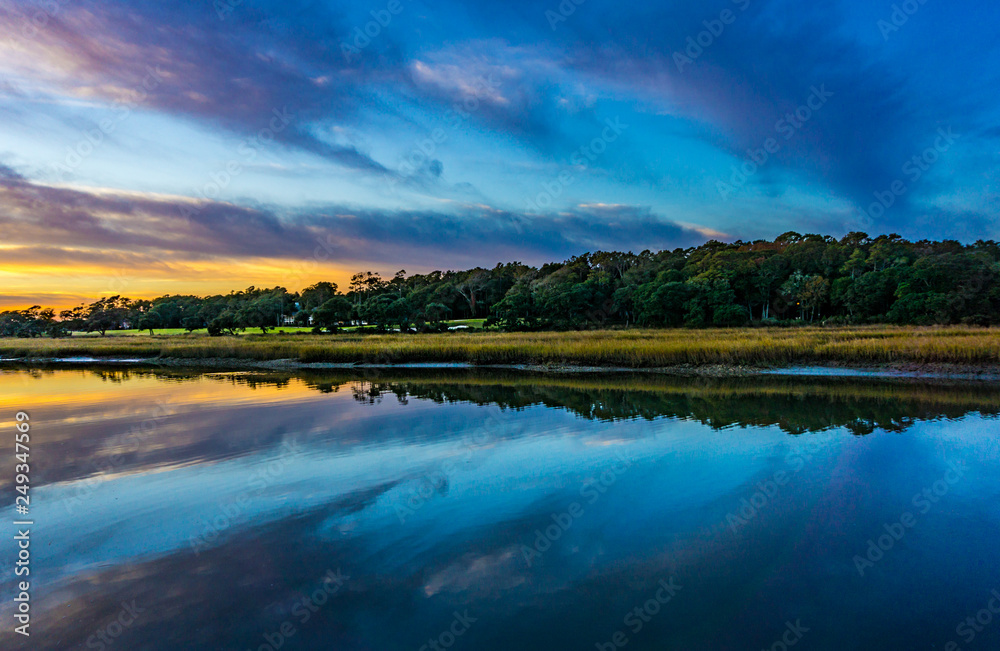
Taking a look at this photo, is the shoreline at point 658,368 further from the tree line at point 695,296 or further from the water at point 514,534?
the tree line at point 695,296

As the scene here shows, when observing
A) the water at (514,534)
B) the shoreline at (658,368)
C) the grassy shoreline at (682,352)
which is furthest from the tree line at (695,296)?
the water at (514,534)

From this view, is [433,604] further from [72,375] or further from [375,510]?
[72,375]

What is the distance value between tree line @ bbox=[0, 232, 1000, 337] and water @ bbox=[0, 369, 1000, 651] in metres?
45.2

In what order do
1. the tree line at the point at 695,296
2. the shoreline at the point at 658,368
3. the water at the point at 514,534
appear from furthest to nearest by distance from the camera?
1. the tree line at the point at 695,296
2. the shoreline at the point at 658,368
3. the water at the point at 514,534

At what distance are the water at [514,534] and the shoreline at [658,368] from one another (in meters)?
9.55

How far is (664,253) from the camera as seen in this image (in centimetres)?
8950

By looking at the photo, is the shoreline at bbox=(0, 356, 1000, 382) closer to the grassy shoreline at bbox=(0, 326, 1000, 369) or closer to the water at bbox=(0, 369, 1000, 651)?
the grassy shoreline at bbox=(0, 326, 1000, 369)

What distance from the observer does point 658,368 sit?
2542 cm

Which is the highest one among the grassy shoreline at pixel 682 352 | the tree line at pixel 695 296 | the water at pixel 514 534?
the tree line at pixel 695 296

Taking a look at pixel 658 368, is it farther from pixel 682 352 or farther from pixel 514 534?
pixel 514 534

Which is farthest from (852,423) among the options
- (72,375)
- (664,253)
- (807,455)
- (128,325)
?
(128,325)

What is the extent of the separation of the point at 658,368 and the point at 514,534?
21.0 meters

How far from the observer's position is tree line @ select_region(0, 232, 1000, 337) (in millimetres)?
48875

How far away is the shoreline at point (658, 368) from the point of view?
19.8 metres
